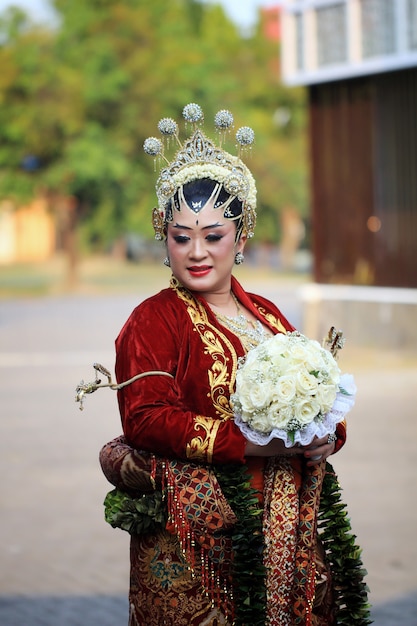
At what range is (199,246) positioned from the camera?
3066 millimetres

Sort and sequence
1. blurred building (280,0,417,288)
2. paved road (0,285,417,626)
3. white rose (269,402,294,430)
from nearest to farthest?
white rose (269,402,294,430) → paved road (0,285,417,626) → blurred building (280,0,417,288)

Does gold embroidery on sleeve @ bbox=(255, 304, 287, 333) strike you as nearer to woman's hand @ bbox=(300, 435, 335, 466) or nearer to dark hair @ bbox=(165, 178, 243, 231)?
dark hair @ bbox=(165, 178, 243, 231)

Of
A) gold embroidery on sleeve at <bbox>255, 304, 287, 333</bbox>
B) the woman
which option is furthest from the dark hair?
gold embroidery on sleeve at <bbox>255, 304, 287, 333</bbox>

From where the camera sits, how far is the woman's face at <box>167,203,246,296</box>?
3.08 meters

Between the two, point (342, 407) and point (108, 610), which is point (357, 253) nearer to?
point (108, 610)

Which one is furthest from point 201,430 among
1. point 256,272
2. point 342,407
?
point 256,272

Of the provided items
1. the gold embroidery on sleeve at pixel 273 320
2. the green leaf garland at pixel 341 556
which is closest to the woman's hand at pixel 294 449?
the green leaf garland at pixel 341 556

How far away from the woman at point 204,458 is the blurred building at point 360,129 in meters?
12.4

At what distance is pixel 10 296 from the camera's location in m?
33.3

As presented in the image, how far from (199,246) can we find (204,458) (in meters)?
0.60

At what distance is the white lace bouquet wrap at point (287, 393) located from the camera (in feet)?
9.08

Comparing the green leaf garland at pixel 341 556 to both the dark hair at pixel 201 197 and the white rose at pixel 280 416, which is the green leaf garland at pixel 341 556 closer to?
the white rose at pixel 280 416

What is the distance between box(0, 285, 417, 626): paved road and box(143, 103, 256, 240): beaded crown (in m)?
2.62

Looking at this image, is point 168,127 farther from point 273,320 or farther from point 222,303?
point 273,320
